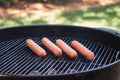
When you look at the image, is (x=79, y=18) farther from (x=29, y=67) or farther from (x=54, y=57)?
(x=29, y=67)

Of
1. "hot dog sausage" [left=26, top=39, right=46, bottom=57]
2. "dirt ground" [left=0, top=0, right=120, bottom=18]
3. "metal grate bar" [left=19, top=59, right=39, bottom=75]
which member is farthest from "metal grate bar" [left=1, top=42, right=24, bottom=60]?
"dirt ground" [left=0, top=0, right=120, bottom=18]

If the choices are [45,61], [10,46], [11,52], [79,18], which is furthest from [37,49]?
[79,18]

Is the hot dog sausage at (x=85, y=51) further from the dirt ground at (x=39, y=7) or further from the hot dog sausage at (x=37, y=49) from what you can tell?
the dirt ground at (x=39, y=7)

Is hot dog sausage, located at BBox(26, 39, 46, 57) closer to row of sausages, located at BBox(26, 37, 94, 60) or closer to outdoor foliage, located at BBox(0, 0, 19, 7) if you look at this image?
row of sausages, located at BBox(26, 37, 94, 60)

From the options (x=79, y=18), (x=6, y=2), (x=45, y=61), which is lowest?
(x=79, y=18)

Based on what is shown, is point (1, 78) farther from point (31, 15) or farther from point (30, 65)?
point (31, 15)

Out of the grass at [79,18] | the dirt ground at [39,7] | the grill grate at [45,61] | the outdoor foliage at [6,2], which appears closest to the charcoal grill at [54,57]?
the grill grate at [45,61]
